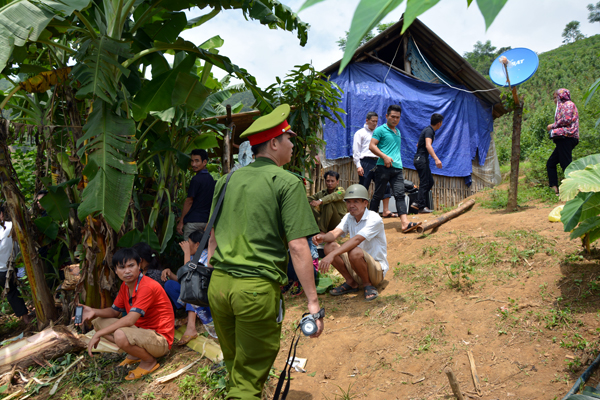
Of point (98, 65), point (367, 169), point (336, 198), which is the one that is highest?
point (98, 65)

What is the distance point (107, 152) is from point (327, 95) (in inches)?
124

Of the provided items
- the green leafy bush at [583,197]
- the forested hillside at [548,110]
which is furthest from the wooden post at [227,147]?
the forested hillside at [548,110]

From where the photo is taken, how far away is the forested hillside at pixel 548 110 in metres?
8.61

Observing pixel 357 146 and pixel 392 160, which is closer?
pixel 392 160

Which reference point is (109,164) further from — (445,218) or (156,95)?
(445,218)

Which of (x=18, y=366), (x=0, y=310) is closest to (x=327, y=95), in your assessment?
(x=18, y=366)

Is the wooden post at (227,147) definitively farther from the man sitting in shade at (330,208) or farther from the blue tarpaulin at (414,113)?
the blue tarpaulin at (414,113)

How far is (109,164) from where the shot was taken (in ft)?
11.5

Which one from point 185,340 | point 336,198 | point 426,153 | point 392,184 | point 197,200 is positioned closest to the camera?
point 185,340

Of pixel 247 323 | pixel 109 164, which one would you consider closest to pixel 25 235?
pixel 109 164

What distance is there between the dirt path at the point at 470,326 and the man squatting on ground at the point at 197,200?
1.49m

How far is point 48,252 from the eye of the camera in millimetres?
4523

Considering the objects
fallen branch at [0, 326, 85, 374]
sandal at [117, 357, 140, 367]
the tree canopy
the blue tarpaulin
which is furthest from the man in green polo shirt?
Result: the tree canopy

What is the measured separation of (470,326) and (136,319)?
114 inches
